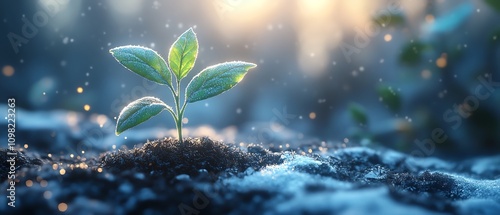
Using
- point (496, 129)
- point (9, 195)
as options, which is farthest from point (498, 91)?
point (9, 195)

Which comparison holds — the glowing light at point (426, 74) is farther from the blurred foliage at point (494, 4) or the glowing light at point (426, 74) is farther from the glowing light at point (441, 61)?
the blurred foliage at point (494, 4)

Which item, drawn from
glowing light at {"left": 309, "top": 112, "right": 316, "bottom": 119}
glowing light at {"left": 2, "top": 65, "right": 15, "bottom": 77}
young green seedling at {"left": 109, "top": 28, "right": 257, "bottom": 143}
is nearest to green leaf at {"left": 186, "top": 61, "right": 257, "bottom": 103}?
young green seedling at {"left": 109, "top": 28, "right": 257, "bottom": 143}

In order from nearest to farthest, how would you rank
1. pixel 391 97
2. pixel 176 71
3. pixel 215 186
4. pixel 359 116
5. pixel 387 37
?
pixel 215 186 → pixel 176 71 → pixel 359 116 → pixel 391 97 → pixel 387 37

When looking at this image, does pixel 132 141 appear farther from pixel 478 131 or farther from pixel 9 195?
pixel 478 131

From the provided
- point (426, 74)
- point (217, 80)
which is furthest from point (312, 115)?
point (217, 80)

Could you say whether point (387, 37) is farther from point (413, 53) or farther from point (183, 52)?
point (183, 52)

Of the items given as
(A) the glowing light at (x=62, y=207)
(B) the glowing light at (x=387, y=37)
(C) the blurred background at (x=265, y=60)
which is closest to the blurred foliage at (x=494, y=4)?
(C) the blurred background at (x=265, y=60)

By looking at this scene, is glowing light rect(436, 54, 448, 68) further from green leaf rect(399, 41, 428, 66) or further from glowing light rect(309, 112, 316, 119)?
glowing light rect(309, 112, 316, 119)
